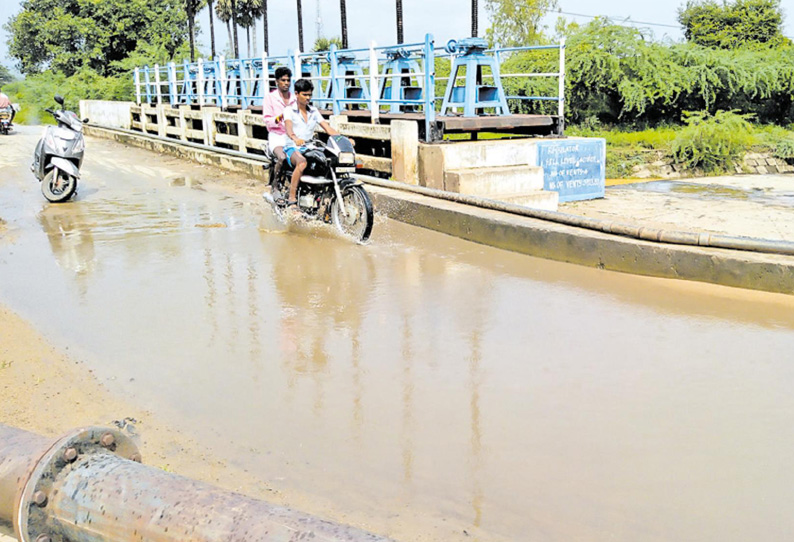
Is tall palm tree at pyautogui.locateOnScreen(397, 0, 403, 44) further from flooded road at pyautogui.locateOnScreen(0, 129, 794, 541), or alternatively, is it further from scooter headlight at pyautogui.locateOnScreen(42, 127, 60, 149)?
flooded road at pyautogui.locateOnScreen(0, 129, 794, 541)

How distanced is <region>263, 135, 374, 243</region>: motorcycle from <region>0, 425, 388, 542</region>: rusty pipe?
5.86 metres

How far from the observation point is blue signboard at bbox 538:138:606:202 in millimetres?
12125

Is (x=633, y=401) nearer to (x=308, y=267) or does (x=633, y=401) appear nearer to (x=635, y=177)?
(x=308, y=267)

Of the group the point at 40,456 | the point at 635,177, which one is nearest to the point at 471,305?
the point at 40,456

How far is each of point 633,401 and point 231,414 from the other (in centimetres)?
196

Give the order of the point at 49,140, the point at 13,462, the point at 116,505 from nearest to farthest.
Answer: the point at 116,505, the point at 13,462, the point at 49,140

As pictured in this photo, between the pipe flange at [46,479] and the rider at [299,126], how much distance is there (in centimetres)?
655

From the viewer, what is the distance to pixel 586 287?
620cm

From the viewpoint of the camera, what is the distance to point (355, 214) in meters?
8.07

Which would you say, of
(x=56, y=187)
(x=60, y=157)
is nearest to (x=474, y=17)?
(x=60, y=157)

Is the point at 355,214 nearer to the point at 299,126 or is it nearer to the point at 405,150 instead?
the point at 299,126

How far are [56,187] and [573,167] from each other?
7519mm

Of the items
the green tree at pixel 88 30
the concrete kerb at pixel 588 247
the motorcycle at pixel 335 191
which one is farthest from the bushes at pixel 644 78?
the green tree at pixel 88 30

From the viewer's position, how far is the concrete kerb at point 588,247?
574 centimetres
